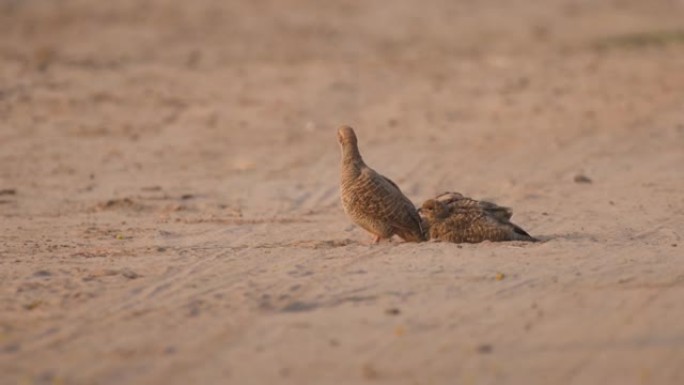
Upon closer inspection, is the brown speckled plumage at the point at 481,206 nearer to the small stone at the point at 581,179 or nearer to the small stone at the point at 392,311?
the small stone at the point at 392,311

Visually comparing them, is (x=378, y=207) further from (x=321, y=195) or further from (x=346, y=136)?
(x=321, y=195)

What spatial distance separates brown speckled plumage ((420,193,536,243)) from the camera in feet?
32.1

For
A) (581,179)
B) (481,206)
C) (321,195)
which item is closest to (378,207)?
(481,206)

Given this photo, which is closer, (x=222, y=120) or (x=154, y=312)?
(x=154, y=312)

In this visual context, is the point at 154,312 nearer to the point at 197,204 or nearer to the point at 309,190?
the point at 197,204

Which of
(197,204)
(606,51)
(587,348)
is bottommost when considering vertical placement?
(587,348)

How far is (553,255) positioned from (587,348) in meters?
1.93

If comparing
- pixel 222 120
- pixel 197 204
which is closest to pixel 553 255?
pixel 197 204

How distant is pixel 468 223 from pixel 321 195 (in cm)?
314

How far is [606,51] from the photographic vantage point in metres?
23.1

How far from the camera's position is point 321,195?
503 inches

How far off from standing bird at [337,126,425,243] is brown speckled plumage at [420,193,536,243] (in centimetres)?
12

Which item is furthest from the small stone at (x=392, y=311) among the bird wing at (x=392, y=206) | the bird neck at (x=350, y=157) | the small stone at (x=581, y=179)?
the small stone at (x=581, y=179)

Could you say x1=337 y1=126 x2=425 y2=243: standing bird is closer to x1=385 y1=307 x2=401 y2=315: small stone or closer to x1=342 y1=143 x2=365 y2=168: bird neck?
x1=342 y1=143 x2=365 y2=168: bird neck
